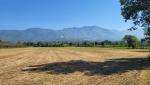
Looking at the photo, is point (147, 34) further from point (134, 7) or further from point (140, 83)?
point (140, 83)

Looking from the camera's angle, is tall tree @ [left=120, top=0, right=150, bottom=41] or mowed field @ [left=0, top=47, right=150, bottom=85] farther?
tall tree @ [left=120, top=0, right=150, bottom=41]

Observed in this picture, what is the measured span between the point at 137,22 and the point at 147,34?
1.94 metres

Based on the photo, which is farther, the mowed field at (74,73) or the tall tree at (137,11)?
the tall tree at (137,11)

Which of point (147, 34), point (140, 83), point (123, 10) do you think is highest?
point (123, 10)

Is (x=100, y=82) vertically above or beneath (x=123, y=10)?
beneath

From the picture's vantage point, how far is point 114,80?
1966 cm

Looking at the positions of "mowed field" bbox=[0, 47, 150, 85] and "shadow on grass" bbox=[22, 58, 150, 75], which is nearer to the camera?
"mowed field" bbox=[0, 47, 150, 85]

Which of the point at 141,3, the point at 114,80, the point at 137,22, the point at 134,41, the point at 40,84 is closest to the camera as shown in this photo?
the point at 40,84

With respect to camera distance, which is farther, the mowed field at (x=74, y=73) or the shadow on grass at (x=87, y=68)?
the shadow on grass at (x=87, y=68)

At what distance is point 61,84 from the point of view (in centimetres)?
1792

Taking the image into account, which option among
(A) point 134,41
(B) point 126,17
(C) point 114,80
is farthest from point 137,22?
(A) point 134,41

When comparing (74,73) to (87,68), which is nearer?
(74,73)

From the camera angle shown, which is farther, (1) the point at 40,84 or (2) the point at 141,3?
(2) the point at 141,3

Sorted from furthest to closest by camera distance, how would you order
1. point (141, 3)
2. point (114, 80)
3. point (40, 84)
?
point (141, 3) < point (114, 80) < point (40, 84)
